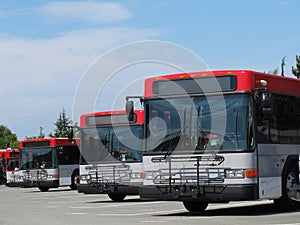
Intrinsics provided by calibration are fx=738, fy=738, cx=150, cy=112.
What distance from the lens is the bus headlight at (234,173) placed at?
1593 cm

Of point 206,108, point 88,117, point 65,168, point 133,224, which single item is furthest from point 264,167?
point 65,168

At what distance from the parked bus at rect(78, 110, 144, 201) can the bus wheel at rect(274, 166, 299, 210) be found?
6937 millimetres

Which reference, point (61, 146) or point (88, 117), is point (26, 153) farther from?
point (88, 117)

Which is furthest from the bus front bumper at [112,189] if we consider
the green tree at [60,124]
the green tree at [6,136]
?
the green tree at [6,136]

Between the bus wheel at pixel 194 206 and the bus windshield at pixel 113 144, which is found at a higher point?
the bus windshield at pixel 113 144

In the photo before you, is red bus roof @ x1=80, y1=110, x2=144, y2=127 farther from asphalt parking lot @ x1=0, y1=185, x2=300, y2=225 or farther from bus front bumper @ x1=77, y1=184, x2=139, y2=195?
asphalt parking lot @ x1=0, y1=185, x2=300, y2=225

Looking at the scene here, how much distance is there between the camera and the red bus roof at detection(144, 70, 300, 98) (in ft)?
53.6

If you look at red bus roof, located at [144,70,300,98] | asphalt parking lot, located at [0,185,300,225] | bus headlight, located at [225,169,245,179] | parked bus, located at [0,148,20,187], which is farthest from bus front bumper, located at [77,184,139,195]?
parked bus, located at [0,148,20,187]

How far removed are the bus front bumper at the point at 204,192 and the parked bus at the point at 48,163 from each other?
826 inches

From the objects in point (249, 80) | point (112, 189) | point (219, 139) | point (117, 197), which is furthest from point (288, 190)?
point (117, 197)

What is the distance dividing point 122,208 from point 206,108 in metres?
5.67

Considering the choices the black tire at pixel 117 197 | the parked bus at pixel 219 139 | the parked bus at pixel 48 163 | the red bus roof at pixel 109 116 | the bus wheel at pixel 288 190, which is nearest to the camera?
the parked bus at pixel 219 139

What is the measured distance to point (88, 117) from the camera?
2573 centimetres

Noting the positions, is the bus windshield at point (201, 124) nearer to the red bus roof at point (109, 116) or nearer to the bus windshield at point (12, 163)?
the red bus roof at point (109, 116)
